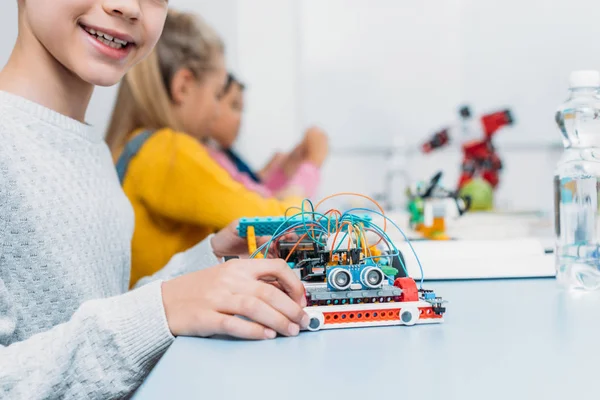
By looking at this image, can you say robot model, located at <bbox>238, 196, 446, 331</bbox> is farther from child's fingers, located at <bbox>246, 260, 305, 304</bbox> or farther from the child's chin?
the child's chin

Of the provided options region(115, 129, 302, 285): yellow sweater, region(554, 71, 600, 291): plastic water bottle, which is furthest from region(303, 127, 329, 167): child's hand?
region(554, 71, 600, 291): plastic water bottle

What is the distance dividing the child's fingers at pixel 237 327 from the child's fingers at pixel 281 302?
0.07ft

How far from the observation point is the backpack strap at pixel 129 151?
61.9 inches

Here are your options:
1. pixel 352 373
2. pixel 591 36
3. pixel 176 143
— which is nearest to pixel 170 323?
pixel 352 373

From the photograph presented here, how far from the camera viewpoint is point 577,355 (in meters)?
0.48

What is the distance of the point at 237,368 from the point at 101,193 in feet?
1.79

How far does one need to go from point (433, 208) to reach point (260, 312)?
77 cm

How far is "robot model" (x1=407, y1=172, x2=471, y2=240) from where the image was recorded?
1.20 meters

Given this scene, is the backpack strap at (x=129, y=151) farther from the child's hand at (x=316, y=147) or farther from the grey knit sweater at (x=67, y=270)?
the child's hand at (x=316, y=147)

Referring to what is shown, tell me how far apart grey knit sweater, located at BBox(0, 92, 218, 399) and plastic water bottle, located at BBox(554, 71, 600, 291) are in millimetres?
481

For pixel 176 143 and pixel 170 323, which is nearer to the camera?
pixel 170 323

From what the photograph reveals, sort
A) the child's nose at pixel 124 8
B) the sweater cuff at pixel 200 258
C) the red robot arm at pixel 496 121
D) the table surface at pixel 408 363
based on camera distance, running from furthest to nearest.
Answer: the red robot arm at pixel 496 121, the sweater cuff at pixel 200 258, the child's nose at pixel 124 8, the table surface at pixel 408 363

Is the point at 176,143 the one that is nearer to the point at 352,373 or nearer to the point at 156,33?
the point at 156,33

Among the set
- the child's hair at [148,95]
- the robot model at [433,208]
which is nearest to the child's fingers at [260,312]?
the robot model at [433,208]
